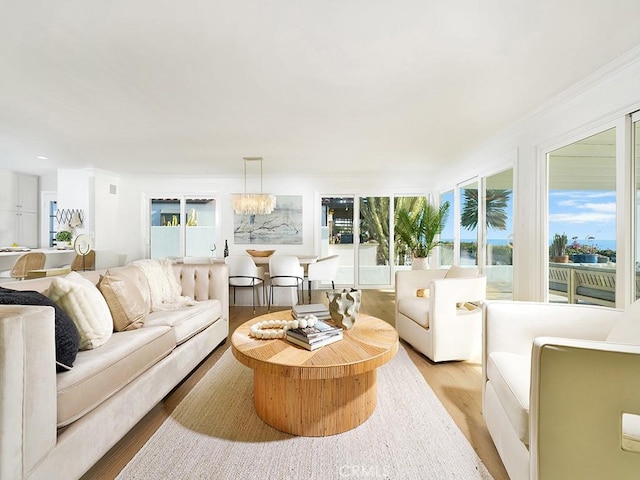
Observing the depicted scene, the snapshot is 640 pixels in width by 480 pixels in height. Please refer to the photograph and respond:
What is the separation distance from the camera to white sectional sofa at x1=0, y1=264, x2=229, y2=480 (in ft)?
3.51

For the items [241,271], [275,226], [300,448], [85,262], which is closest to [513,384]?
[300,448]

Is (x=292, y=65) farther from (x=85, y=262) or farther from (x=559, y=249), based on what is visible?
(x=85, y=262)

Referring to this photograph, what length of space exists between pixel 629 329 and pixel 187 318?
267cm

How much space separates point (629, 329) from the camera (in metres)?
1.37

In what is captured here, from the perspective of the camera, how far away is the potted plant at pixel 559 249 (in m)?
2.99

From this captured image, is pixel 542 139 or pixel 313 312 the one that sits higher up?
pixel 542 139

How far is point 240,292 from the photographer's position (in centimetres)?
494

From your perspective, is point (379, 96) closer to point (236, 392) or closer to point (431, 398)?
point (431, 398)

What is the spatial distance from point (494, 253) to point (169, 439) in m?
4.07

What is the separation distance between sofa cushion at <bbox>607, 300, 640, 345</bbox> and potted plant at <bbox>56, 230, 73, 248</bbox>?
7.41m

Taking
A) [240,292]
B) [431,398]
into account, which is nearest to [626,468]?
[431,398]

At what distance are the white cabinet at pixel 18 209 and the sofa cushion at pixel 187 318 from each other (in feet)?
19.6

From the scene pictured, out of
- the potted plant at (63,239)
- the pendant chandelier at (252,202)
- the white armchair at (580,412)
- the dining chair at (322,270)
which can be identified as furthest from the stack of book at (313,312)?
the potted plant at (63,239)

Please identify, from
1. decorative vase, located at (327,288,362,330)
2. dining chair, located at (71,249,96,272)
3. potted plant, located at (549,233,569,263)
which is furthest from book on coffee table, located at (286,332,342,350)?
dining chair, located at (71,249,96,272)
